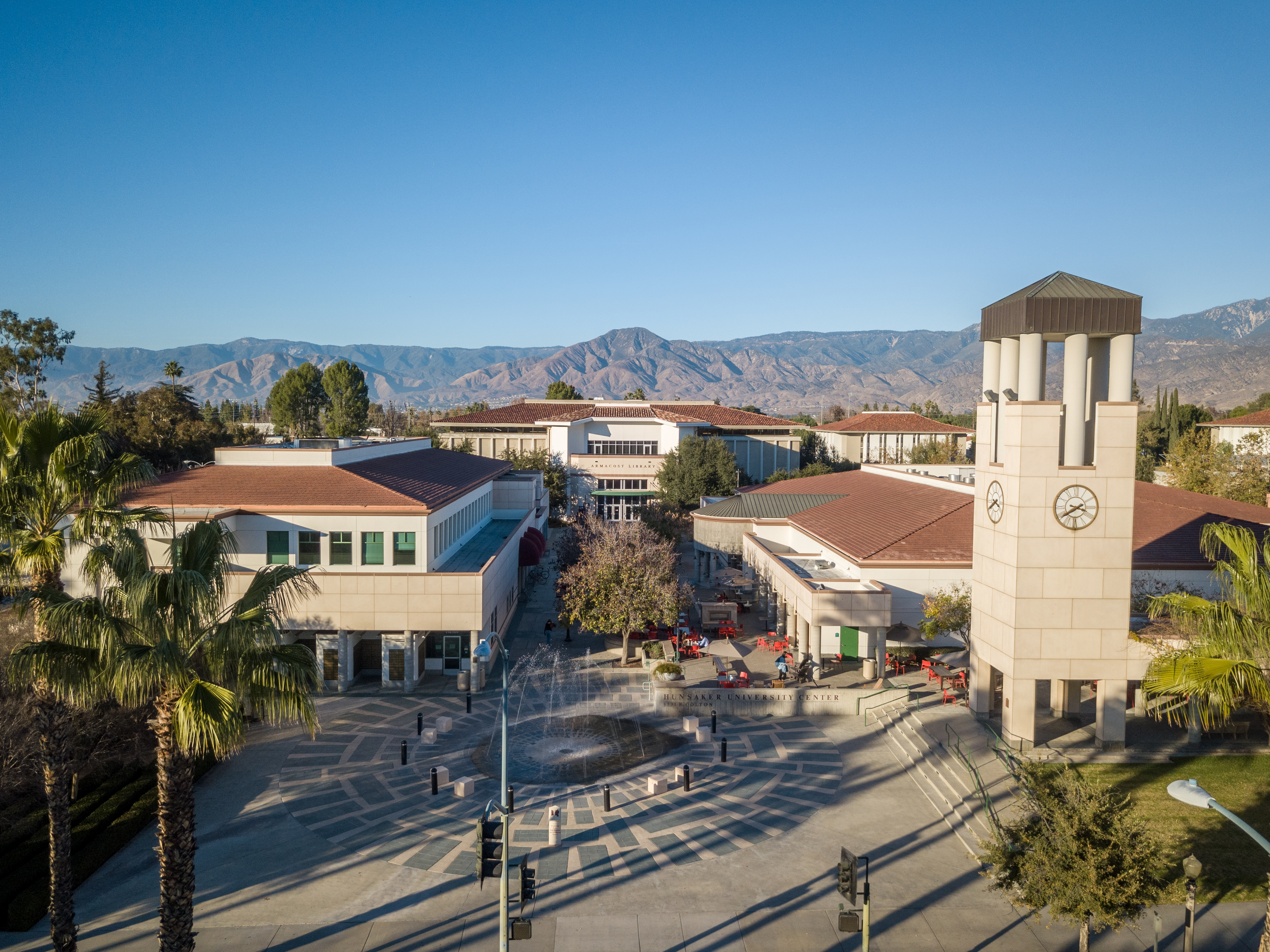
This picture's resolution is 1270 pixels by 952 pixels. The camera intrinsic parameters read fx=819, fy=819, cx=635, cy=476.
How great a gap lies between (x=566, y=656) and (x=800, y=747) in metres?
15.0

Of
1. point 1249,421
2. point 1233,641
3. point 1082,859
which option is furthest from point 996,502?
point 1249,421

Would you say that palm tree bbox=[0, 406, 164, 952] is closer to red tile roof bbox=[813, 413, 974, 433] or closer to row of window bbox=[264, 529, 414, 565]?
row of window bbox=[264, 529, 414, 565]

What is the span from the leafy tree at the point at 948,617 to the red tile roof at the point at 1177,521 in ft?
24.8

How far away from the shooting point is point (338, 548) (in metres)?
35.1

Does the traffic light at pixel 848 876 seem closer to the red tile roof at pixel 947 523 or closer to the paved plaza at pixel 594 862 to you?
the paved plaza at pixel 594 862

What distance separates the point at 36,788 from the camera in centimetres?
2322

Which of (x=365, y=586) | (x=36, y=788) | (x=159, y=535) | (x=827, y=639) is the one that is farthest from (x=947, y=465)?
(x=36, y=788)

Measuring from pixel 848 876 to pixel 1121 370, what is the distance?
18930 mm

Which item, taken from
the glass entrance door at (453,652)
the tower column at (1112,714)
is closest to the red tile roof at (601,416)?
the glass entrance door at (453,652)

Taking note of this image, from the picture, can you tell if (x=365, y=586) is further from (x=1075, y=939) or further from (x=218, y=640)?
(x=1075, y=939)

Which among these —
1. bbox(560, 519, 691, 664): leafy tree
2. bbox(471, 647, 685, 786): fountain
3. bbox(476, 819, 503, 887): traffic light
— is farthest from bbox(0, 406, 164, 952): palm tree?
bbox(560, 519, 691, 664): leafy tree

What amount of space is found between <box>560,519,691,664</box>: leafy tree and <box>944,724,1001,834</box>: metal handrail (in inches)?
534

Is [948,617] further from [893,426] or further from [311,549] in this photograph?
[893,426]

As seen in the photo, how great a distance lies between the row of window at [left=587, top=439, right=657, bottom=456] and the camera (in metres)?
95.9
